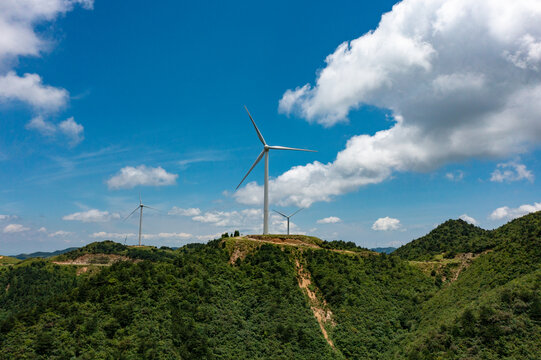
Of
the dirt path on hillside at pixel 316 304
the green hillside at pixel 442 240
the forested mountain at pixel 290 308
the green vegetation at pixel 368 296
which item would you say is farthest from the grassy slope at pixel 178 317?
the green hillside at pixel 442 240

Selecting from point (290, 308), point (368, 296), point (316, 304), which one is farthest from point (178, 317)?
point (368, 296)

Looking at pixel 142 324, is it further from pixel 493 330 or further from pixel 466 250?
pixel 466 250

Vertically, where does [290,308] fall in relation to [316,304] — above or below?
above

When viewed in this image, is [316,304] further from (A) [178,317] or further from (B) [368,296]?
(A) [178,317]

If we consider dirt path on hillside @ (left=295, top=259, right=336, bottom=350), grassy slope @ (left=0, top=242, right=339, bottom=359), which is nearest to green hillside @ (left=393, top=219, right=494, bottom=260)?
dirt path on hillside @ (left=295, top=259, right=336, bottom=350)

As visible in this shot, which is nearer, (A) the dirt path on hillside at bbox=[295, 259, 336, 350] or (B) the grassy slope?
(B) the grassy slope

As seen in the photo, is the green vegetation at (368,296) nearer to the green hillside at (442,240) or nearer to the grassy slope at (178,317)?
the grassy slope at (178,317)

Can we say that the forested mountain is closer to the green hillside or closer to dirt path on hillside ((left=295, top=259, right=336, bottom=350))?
dirt path on hillside ((left=295, top=259, right=336, bottom=350))
